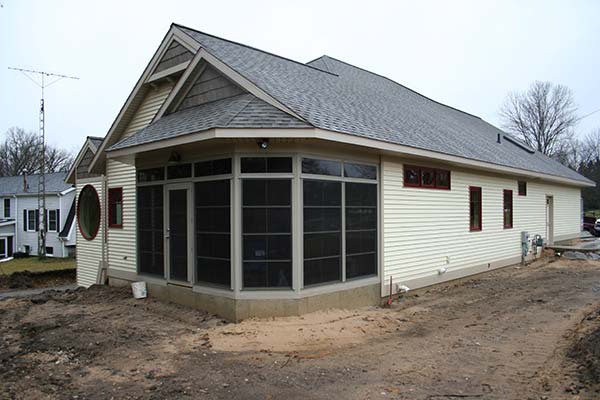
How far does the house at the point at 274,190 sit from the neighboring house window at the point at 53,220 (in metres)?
18.5

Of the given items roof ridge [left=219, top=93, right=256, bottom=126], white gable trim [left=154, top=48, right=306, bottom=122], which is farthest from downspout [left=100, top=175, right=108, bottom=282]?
roof ridge [left=219, top=93, right=256, bottom=126]

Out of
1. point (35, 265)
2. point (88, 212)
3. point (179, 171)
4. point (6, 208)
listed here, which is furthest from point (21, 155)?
point (179, 171)

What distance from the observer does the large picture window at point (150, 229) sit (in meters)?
9.44

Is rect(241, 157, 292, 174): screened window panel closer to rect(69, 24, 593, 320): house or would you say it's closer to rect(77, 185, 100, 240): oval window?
rect(69, 24, 593, 320): house

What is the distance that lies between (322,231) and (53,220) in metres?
27.5

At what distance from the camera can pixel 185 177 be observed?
866 centimetres

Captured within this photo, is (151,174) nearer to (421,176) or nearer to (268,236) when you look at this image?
(268,236)

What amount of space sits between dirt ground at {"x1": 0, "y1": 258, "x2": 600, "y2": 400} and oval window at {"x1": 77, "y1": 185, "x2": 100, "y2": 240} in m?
4.34

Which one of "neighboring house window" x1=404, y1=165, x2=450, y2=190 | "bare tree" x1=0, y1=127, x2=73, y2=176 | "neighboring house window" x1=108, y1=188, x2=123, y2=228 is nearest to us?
"neighboring house window" x1=404, y1=165, x2=450, y2=190

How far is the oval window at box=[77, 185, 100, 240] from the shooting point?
1371cm

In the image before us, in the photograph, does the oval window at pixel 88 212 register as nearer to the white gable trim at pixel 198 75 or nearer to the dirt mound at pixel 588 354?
the white gable trim at pixel 198 75

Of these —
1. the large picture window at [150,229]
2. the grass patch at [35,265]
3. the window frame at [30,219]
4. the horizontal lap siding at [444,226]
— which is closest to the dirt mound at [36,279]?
the grass patch at [35,265]

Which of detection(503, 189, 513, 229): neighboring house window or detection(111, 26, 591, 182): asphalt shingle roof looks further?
detection(503, 189, 513, 229): neighboring house window

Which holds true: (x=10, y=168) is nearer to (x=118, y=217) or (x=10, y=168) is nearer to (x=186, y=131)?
(x=118, y=217)
